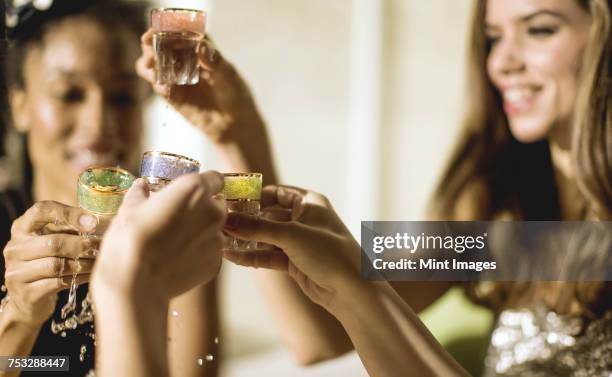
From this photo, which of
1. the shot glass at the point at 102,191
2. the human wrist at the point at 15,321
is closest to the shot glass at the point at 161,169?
the shot glass at the point at 102,191

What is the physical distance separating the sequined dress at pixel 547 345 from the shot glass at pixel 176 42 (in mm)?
952

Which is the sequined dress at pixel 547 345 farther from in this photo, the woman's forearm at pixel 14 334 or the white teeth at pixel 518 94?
the woman's forearm at pixel 14 334

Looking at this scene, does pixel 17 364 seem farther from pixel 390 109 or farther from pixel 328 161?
pixel 390 109

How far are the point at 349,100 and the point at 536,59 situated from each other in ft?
1.48

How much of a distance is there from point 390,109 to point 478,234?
363mm

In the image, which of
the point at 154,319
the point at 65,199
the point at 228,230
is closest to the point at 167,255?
the point at 154,319

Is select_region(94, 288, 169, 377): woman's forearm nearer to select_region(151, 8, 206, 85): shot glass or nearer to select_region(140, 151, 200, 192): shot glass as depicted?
select_region(140, 151, 200, 192): shot glass

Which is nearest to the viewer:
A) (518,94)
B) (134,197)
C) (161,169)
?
(134,197)

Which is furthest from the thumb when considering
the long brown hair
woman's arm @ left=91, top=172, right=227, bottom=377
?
the long brown hair

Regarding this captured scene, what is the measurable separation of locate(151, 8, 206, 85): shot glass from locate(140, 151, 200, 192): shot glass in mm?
240

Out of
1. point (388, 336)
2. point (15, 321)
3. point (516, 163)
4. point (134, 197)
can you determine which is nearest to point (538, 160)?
point (516, 163)

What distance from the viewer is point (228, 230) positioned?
1.28 metres

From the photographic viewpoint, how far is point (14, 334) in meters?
1.56

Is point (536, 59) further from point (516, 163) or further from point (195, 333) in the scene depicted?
point (195, 333)
